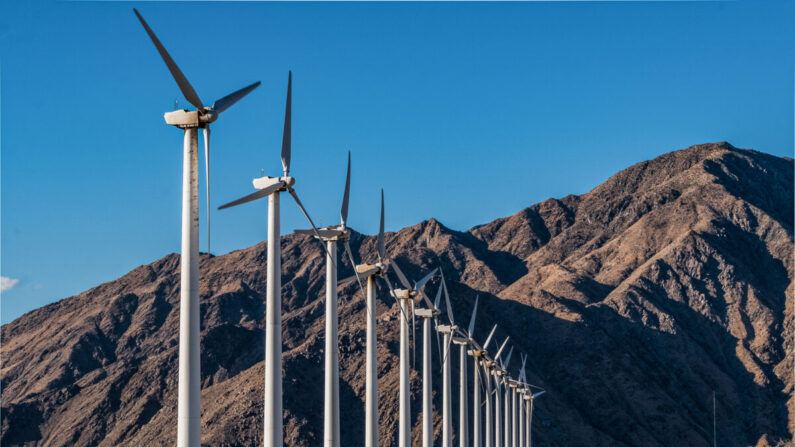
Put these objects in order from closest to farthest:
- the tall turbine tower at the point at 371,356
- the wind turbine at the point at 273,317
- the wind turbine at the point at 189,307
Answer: the wind turbine at the point at 189,307, the wind turbine at the point at 273,317, the tall turbine tower at the point at 371,356

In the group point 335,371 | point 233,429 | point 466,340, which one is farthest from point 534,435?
point 335,371

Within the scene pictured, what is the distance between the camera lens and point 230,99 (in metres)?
38.8

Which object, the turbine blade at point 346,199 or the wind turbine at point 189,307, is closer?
the wind turbine at point 189,307

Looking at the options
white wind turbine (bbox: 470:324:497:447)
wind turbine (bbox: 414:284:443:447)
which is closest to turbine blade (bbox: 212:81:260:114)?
wind turbine (bbox: 414:284:443:447)

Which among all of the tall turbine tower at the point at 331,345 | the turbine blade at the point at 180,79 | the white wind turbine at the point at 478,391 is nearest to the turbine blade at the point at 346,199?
the tall turbine tower at the point at 331,345

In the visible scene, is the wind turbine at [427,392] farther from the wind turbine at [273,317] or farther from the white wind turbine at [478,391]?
the wind turbine at [273,317]

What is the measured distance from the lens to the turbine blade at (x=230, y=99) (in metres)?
37.1

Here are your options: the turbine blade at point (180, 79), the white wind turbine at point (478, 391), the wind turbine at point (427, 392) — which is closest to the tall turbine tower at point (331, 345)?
the turbine blade at point (180, 79)

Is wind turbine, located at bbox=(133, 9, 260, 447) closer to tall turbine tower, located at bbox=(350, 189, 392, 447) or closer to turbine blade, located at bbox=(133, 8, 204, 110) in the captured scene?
turbine blade, located at bbox=(133, 8, 204, 110)

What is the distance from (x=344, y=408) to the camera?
19750 centimetres

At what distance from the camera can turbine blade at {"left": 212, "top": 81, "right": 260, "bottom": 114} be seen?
122 feet

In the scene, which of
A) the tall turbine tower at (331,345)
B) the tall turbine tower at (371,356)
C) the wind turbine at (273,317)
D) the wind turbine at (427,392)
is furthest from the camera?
the wind turbine at (427,392)

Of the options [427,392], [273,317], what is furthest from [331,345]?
[427,392]

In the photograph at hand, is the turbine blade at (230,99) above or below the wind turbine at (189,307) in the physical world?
above
